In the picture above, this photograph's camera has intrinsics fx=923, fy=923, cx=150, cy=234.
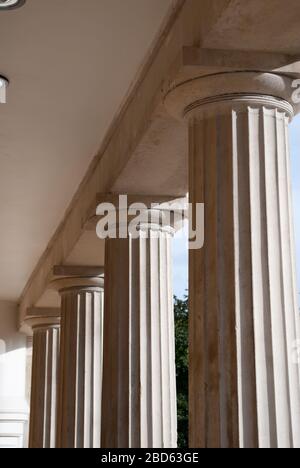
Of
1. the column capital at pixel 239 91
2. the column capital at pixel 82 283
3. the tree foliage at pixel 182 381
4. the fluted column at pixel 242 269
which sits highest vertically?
the tree foliage at pixel 182 381

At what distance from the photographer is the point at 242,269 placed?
66.0 ft

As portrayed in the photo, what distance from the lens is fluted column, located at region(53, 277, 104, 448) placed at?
43.0 m

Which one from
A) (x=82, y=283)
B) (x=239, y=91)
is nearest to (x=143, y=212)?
(x=239, y=91)

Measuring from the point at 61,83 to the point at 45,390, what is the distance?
115 ft

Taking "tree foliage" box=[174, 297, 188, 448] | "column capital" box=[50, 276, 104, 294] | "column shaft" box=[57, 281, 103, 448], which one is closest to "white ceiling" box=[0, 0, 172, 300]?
"column capital" box=[50, 276, 104, 294]

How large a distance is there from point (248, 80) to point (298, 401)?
7247 mm

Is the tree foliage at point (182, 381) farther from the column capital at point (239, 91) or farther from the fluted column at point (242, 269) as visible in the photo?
the column capital at point (239, 91)

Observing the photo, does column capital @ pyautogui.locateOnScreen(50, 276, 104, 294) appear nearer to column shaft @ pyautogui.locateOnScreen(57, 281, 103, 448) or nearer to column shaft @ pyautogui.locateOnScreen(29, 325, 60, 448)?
column shaft @ pyautogui.locateOnScreen(57, 281, 103, 448)

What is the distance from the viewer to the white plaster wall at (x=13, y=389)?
72.4 meters

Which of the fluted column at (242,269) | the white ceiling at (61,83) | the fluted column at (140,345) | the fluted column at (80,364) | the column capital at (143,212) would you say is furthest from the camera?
the fluted column at (80,364)

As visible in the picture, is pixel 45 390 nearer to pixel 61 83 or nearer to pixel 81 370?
pixel 81 370

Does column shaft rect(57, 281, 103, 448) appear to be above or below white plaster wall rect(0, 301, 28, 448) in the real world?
below

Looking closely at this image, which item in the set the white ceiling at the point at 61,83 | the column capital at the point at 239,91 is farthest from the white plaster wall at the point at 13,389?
the column capital at the point at 239,91

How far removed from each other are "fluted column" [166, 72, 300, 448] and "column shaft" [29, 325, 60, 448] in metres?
39.8
